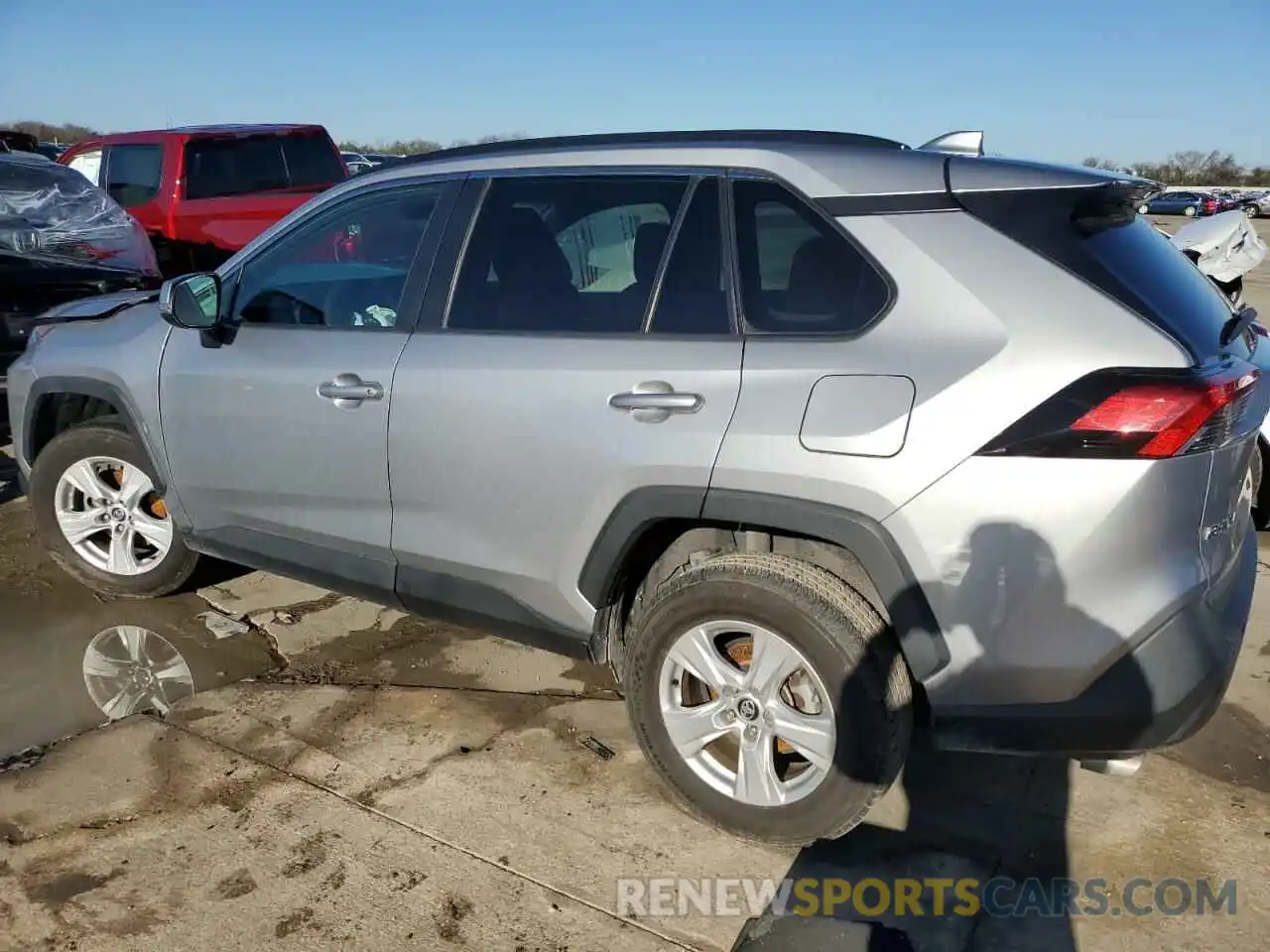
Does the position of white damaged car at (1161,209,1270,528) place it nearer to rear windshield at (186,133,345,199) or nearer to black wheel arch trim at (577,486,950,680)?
black wheel arch trim at (577,486,950,680)

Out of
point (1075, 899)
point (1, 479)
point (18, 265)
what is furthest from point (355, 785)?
point (18, 265)

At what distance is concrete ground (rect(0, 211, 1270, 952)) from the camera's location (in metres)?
2.49

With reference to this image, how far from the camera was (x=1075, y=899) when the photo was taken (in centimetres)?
259

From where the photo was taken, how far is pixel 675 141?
9.58 ft

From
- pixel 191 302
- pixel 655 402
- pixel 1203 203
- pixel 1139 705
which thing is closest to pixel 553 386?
pixel 655 402

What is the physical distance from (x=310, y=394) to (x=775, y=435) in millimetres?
1601

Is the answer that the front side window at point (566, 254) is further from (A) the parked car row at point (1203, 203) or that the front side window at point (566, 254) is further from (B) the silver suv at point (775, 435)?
(A) the parked car row at point (1203, 203)

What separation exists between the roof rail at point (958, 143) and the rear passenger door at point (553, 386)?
69cm

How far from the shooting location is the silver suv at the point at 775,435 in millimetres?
2291

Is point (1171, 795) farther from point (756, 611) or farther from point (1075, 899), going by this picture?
point (756, 611)

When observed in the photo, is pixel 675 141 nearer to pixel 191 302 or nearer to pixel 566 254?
pixel 566 254

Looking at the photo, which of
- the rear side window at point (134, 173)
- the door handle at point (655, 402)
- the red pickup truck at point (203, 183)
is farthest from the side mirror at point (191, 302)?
the rear side window at point (134, 173)

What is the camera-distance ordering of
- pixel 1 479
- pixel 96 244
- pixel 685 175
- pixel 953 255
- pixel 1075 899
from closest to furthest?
pixel 953 255 < pixel 1075 899 < pixel 685 175 < pixel 1 479 < pixel 96 244

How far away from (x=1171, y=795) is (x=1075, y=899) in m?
0.66
